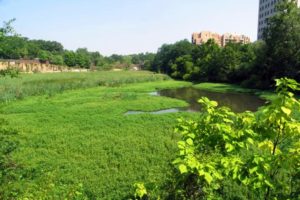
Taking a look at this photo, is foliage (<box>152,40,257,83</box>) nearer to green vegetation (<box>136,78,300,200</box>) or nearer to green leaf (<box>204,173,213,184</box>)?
green vegetation (<box>136,78,300,200</box>)

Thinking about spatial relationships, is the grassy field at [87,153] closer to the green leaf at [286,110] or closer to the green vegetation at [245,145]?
the green vegetation at [245,145]

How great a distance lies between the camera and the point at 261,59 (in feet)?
143

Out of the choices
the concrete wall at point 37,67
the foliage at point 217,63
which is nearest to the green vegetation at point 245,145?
the foliage at point 217,63

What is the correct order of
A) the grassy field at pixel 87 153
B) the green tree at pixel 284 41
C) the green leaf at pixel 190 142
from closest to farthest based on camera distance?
the green leaf at pixel 190 142 < the grassy field at pixel 87 153 < the green tree at pixel 284 41

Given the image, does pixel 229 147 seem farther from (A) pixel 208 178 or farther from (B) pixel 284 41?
(B) pixel 284 41

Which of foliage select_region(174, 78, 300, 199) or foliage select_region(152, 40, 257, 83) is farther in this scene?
foliage select_region(152, 40, 257, 83)

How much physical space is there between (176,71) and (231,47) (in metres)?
24.4

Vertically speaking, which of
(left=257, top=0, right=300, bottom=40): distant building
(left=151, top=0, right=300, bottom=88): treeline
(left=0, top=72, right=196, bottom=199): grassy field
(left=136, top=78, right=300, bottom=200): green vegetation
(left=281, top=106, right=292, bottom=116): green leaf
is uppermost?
(left=257, top=0, right=300, bottom=40): distant building

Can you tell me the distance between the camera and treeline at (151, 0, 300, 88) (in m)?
37.3

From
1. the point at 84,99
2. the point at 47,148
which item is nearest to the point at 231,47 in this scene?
the point at 84,99

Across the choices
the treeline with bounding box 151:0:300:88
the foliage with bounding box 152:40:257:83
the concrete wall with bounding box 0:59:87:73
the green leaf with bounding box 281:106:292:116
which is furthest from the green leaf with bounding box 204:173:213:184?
the concrete wall with bounding box 0:59:87:73

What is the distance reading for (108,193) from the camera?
9648 mm

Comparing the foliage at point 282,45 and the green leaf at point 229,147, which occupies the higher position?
the foliage at point 282,45

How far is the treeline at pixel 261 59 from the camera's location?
37281 millimetres
